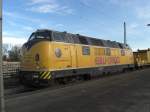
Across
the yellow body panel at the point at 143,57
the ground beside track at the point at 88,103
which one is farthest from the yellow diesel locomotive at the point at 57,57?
→ the yellow body panel at the point at 143,57

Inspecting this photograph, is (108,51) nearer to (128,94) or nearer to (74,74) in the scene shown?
(74,74)

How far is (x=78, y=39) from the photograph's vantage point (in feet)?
65.6

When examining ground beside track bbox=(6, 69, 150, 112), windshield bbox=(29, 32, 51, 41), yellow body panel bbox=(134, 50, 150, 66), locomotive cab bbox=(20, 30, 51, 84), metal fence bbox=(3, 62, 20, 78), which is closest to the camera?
ground beside track bbox=(6, 69, 150, 112)

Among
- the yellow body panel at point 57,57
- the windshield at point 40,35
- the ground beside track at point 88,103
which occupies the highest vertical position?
the windshield at point 40,35

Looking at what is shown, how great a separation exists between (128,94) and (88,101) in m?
2.54

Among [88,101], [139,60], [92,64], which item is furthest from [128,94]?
[139,60]

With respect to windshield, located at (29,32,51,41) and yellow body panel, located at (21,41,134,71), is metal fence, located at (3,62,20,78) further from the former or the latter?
windshield, located at (29,32,51,41)

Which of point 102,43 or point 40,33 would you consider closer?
point 40,33

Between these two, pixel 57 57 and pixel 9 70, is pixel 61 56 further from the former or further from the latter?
pixel 9 70

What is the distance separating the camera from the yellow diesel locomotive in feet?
54.2

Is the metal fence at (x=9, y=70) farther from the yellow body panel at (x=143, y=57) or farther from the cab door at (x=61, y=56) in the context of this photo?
the yellow body panel at (x=143, y=57)

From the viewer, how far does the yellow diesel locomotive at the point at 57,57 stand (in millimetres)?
16516

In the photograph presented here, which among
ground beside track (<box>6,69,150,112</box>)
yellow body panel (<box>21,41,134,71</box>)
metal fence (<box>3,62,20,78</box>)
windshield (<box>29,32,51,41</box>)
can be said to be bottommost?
ground beside track (<box>6,69,150,112</box>)

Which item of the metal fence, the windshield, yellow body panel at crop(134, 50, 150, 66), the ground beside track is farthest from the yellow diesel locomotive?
yellow body panel at crop(134, 50, 150, 66)
